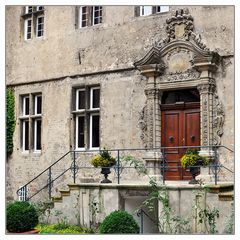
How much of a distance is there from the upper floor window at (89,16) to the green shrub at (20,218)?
20.6ft

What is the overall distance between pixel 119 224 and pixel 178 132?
3961mm

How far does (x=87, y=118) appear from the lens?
15.6 meters

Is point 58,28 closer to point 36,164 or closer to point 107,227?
point 36,164

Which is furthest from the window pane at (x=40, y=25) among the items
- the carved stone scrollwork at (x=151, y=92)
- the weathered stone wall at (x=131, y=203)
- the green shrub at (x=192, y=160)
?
the green shrub at (x=192, y=160)

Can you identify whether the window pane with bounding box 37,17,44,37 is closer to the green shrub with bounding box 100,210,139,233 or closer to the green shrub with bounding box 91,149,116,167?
the green shrub with bounding box 91,149,116,167

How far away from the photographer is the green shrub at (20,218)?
39.2ft

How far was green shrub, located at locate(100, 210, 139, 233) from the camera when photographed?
428 inches

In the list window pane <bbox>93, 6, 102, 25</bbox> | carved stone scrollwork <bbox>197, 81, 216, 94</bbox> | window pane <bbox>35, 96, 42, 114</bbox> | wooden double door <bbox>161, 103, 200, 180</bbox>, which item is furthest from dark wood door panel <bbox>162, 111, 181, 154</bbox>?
window pane <bbox>35, 96, 42, 114</bbox>

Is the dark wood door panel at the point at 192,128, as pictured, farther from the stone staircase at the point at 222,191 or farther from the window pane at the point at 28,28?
the window pane at the point at 28,28

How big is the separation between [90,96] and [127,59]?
168cm

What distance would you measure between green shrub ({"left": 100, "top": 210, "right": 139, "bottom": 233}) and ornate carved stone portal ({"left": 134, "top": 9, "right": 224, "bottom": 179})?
3288 millimetres

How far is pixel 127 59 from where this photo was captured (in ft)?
49.0

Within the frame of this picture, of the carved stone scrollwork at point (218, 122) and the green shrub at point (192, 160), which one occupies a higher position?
the carved stone scrollwork at point (218, 122)

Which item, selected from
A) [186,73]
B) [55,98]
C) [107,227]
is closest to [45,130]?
[55,98]
